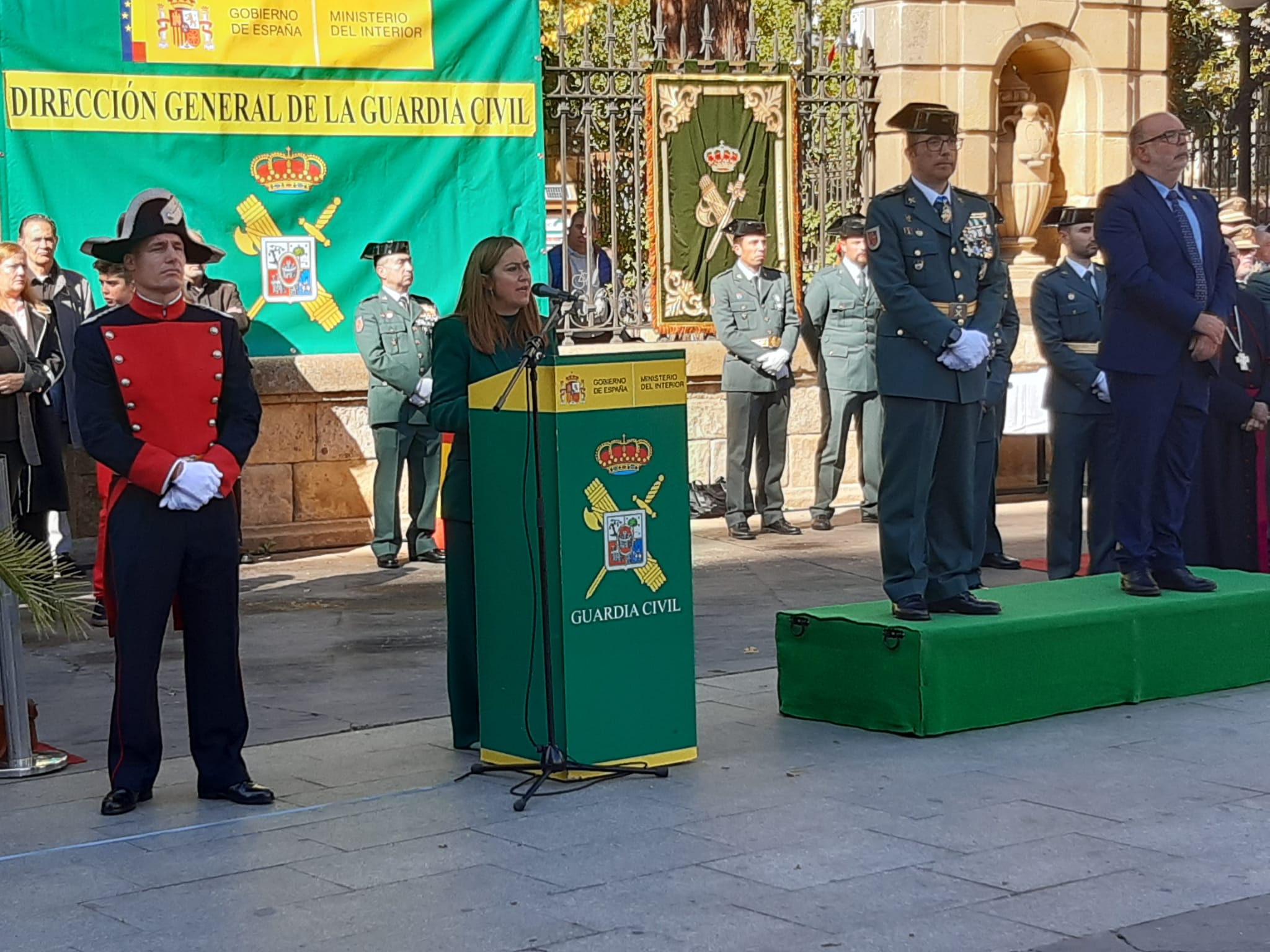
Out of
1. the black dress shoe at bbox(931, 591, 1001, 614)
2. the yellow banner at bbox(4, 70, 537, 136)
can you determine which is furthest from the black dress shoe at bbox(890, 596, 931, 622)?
the yellow banner at bbox(4, 70, 537, 136)

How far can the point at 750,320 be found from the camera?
1274cm

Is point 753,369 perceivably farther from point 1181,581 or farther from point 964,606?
point 964,606

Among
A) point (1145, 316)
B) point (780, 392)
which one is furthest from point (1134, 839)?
point (780, 392)

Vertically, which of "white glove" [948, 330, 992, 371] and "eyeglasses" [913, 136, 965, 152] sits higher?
"eyeglasses" [913, 136, 965, 152]

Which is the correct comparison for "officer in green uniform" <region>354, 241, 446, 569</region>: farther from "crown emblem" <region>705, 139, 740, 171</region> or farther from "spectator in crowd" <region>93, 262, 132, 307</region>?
"crown emblem" <region>705, 139, 740, 171</region>

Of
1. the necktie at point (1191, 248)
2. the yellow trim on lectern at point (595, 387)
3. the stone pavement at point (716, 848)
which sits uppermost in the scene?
the necktie at point (1191, 248)

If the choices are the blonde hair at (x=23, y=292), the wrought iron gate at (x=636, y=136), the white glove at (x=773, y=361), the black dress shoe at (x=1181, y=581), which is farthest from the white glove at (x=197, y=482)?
the white glove at (x=773, y=361)

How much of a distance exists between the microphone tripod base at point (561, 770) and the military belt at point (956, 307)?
202 centimetres

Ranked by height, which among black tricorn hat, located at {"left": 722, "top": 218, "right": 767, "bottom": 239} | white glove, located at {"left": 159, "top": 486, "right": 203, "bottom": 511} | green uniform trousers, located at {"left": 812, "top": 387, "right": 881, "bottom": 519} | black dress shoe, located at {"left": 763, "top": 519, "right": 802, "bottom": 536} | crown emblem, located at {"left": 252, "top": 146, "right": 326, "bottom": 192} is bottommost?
black dress shoe, located at {"left": 763, "top": 519, "right": 802, "bottom": 536}

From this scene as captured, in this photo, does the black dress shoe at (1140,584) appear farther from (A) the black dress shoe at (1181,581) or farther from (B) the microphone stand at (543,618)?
(B) the microphone stand at (543,618)

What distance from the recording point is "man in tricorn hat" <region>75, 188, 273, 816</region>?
235 inches

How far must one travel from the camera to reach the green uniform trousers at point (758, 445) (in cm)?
1277

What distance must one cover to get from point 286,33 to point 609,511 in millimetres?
6691

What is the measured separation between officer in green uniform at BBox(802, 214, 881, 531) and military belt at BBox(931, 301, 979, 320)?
5611 millimetres
